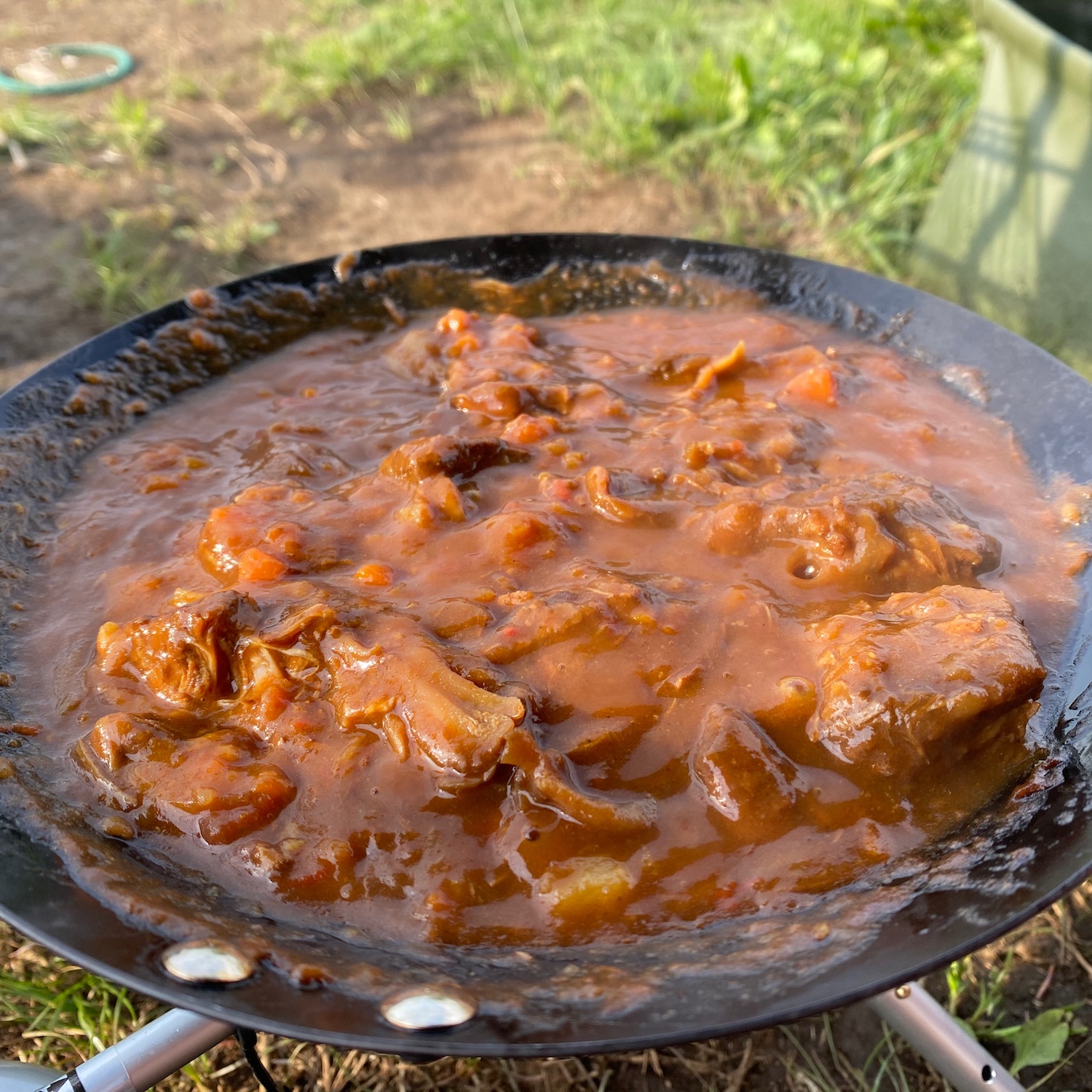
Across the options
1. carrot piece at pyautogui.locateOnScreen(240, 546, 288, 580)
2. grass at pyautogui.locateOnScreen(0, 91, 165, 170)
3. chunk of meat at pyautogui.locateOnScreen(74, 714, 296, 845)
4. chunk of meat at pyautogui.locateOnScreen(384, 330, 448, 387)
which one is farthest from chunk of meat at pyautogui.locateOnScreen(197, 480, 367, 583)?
grass at pyautogui.locateOnScreen(0, 91, 165, 170)

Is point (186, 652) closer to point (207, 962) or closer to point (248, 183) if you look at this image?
point (207, 962)

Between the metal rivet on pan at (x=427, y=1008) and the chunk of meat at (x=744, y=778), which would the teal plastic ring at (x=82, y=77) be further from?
the metal rivet on pan at (x=427, y=1008)

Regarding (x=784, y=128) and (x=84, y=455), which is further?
(x=784, y=128)

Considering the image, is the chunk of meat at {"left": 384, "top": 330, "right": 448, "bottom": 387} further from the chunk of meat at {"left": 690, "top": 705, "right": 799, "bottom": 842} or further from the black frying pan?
the chunk of meat at {"left": 690, "top": 705, "right": 799, "bottom": 842}

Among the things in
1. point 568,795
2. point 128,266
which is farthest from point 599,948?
point 128,266

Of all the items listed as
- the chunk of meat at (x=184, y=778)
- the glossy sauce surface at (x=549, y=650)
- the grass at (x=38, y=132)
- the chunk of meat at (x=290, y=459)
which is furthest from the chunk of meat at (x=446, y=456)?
the grass at (x=38, y=132)

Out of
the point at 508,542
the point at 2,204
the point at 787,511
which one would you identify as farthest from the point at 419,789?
the point at 2,204

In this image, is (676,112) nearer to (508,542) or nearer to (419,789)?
(508,542)
